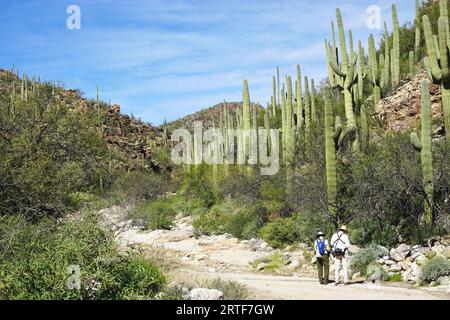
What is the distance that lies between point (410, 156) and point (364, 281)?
16.3 ft

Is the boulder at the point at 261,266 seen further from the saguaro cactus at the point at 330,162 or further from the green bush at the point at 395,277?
the green bush at the point at 395,277

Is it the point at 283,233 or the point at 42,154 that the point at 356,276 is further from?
the point at 42,154

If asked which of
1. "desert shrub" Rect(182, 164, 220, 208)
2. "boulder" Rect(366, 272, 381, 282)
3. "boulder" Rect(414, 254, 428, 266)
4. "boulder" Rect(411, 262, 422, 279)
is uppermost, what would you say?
"desert shrub" Rect(182, 164, 220, 208)

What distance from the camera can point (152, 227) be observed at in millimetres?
24625

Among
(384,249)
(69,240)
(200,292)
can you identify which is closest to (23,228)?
(69,240)

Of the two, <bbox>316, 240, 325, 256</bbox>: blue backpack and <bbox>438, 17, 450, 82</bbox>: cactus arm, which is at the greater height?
<bbox>438, 17, 450, 82</bbox>: cactus arm

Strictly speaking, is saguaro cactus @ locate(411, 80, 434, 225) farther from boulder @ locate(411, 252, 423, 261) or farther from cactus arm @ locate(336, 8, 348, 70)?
cactus arm @ locate(336, 8, 348, 70)

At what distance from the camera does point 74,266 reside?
802 centimetres

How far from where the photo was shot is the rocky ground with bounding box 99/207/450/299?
995 centimetres

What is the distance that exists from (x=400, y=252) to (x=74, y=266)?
8.31 m

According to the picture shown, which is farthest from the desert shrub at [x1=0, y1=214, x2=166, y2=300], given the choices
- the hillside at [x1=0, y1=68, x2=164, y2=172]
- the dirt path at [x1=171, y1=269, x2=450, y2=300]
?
the hillside at [x1=0, y1=68, x2=164, y2=172]

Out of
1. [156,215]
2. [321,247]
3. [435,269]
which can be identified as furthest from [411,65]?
[321,247]

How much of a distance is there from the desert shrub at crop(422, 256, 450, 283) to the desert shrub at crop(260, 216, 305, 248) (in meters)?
5.61

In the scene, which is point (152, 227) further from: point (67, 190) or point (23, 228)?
point (23, 228)
